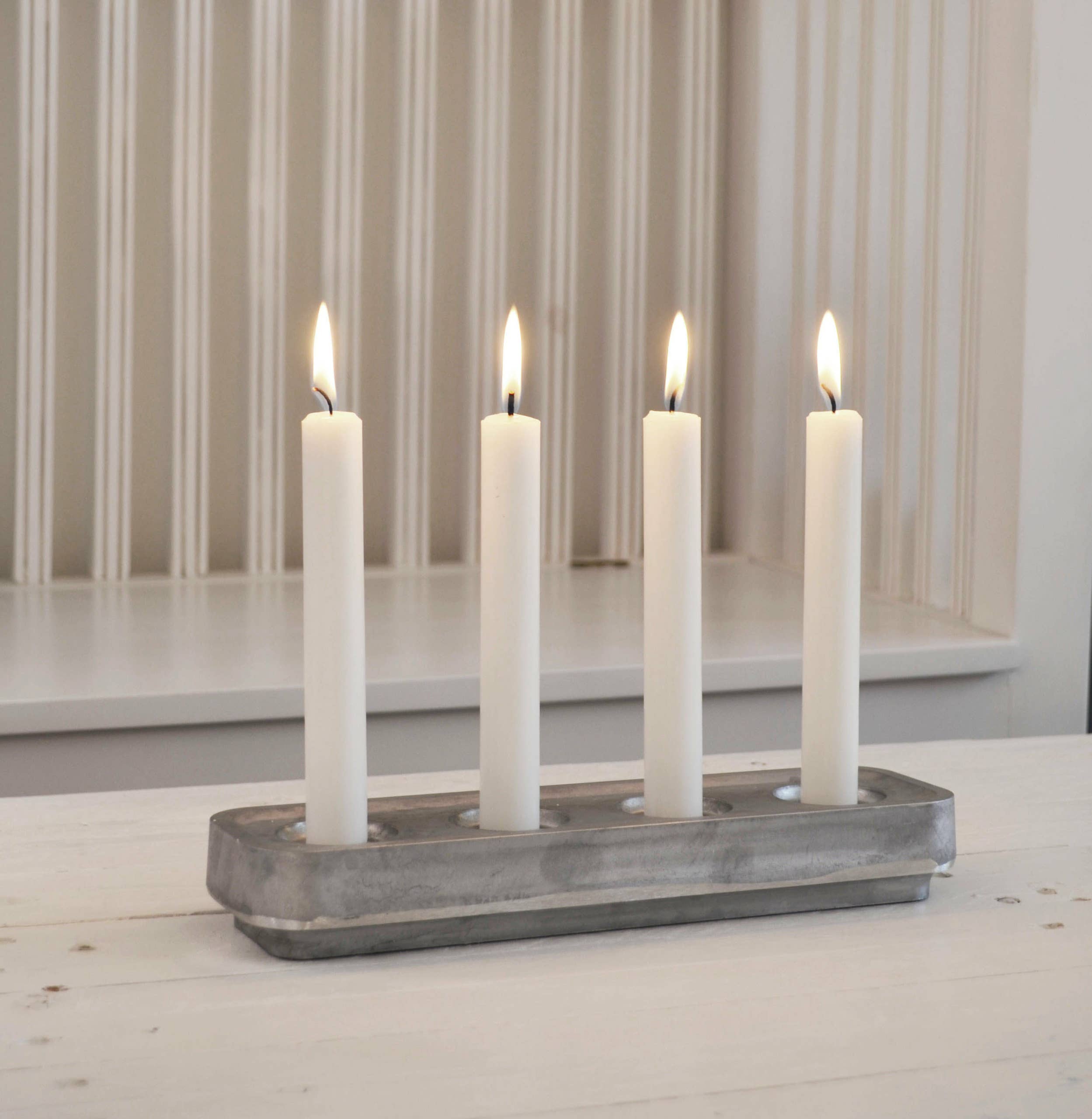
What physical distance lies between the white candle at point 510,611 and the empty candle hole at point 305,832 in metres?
0.04

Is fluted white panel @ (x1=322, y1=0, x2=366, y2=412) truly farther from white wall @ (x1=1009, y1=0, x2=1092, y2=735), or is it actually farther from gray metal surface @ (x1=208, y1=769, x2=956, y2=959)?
gray metal surface @ (x1=208, y1=769, x2=956, y2=959)

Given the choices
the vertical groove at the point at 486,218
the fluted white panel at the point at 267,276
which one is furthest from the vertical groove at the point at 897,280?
the fluted white panel at the point at 267,276

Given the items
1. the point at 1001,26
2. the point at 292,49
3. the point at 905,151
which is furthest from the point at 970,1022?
the point at 292,49

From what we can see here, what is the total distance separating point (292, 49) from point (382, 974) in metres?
1.87

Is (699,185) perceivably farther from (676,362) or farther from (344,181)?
(676,362)

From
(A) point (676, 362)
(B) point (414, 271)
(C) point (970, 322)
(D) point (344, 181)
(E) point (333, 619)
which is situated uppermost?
(D) point (344, 181)

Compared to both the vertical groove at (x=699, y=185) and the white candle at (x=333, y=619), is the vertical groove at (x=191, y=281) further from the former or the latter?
the white candle at (x=333, y=619)

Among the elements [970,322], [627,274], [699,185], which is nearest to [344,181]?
[627,274]

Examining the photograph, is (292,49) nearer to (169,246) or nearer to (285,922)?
(169,246)

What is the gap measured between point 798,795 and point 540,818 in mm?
125

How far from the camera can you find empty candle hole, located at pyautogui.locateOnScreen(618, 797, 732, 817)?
0.63 m

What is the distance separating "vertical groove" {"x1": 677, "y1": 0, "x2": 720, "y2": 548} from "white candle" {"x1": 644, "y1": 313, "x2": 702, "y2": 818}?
1742mm

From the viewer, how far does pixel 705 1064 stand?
50cm

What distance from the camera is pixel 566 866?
59 cm
